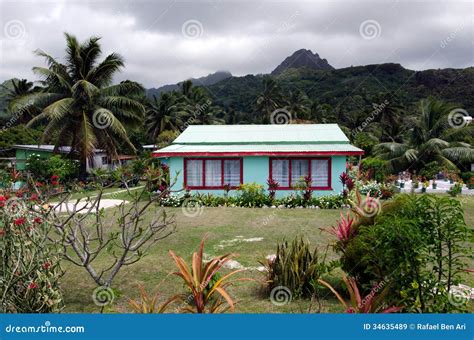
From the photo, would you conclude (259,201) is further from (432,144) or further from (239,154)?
(432,144)

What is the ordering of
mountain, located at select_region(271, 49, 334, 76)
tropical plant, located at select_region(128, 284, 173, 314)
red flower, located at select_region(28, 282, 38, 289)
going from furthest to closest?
mountain, located at select_region(271, 49, 334, 76), tropical plant, located at select_region(128, 284, 173, 314), red flower, located at select_region(28, 282, 38, 289)

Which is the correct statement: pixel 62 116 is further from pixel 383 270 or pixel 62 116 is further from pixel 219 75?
pixel 219 75

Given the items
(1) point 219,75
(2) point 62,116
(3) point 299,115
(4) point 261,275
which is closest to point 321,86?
(3) point 299,115

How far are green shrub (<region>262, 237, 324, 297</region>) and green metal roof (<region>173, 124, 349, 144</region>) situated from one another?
12908 mm

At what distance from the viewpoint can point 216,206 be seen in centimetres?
1666

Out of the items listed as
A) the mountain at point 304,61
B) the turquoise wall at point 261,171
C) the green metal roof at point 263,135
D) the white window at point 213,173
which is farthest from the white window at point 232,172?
the mountain at point 304,61

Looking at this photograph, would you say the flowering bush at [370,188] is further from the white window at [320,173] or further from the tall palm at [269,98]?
the tall palm at [269,98]

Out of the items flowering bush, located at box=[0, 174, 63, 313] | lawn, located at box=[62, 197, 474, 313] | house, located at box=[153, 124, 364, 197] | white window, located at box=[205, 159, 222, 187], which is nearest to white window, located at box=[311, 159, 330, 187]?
house, located at box=[153, 124, 364, 197]

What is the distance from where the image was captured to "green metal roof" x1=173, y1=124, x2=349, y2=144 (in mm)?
19281

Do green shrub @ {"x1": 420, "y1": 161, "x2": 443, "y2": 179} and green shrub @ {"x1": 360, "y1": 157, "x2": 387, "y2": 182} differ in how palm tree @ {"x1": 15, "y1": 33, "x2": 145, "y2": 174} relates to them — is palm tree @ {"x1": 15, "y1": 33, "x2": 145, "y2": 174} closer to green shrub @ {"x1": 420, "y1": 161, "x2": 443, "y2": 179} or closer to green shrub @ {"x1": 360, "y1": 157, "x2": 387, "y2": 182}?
green shrub @ {"x1": 360, "y1": 157, "x2": 387, "y2": 182}

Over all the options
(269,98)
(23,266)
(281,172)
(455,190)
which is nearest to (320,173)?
→ (281,172)

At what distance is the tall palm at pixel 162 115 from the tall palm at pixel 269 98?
542 inches

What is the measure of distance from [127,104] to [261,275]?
66.0ft

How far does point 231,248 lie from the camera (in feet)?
31.6
